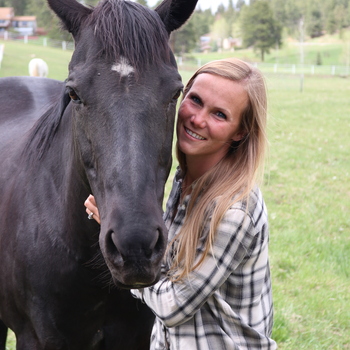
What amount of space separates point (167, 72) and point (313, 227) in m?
4.41

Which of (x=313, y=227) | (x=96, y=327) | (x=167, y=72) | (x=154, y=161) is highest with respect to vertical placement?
(x=167, y=72)

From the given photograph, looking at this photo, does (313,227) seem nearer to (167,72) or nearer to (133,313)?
(133,313)

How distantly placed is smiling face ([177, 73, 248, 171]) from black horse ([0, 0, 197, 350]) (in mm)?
171

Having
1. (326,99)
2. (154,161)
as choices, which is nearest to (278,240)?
(154,161)

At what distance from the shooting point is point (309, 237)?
18.6 feet

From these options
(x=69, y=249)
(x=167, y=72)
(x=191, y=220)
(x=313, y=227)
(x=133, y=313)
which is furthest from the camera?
(x=313, y=227)

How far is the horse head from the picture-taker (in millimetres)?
1650

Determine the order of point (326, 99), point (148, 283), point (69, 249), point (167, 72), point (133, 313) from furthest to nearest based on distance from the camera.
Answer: point (326, 99) < point (133, 313) < point (69, 249) < point (167, 72) < point (148, 283)

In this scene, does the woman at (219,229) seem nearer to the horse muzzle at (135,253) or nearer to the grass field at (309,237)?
the grass field at (309,237)

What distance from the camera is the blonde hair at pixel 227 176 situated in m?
2.13

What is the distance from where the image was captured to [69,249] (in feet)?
8.10

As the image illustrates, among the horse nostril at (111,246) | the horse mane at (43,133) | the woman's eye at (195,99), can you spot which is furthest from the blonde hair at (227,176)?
the horse mane at (43,133)

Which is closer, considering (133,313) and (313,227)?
(133,313)

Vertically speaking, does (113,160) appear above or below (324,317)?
above
